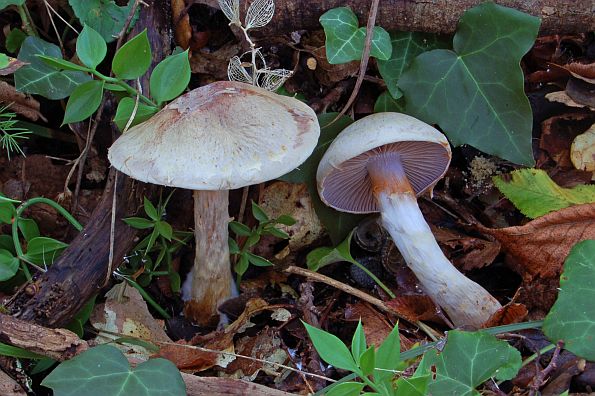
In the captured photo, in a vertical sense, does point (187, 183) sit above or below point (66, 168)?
above

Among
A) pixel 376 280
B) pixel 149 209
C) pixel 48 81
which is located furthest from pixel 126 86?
pixel 376 280

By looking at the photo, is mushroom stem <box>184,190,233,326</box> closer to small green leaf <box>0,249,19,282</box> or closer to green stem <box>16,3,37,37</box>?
small green leaf <box>0,249,19,282</box>

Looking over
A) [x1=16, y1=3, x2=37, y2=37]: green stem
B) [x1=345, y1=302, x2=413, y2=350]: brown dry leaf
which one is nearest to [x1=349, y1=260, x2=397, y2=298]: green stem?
[x1=345, y1=302, x2=413, y2=350]: brown dry leaf

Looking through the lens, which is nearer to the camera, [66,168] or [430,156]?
[430,156]

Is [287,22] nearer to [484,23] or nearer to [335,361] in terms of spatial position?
[484,23]

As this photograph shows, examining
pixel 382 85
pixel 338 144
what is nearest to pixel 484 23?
pixel 382 85

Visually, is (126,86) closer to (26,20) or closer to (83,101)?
(83,101)
